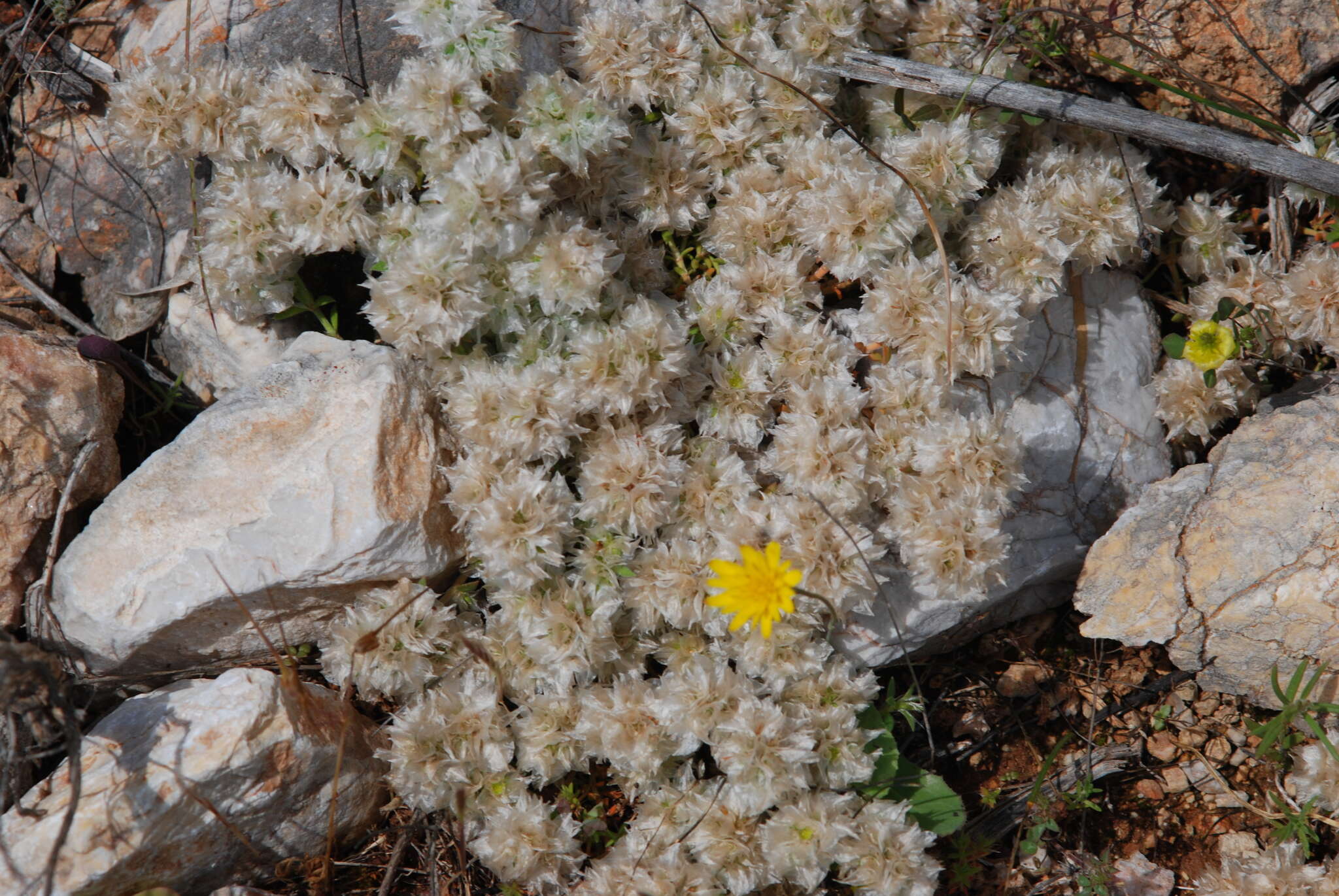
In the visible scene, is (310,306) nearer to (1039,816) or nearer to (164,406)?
(164,406)

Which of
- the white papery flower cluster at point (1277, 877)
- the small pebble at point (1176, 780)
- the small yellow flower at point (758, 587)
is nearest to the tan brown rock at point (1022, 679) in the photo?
the small pebble at point (1176, 780)

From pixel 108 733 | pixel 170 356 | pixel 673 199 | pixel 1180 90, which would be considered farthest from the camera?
pixel 170 356

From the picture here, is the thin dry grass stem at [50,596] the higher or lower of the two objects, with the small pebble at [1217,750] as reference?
higher

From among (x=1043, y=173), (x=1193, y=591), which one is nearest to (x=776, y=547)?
(x=1193, y=591)

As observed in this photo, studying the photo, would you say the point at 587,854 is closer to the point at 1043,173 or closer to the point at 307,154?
the point at 307,154

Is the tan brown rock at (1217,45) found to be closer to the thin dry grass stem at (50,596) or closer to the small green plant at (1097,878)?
the small green plant at (1097,878)

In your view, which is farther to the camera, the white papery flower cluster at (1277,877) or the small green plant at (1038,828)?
the small green plant at (1038,828)

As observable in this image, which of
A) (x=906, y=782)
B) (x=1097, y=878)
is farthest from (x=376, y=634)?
(x=1097, y=878)

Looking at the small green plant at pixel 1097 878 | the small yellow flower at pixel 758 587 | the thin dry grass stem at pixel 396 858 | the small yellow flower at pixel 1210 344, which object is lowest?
the thin dry grass stem at pixel 396 858
